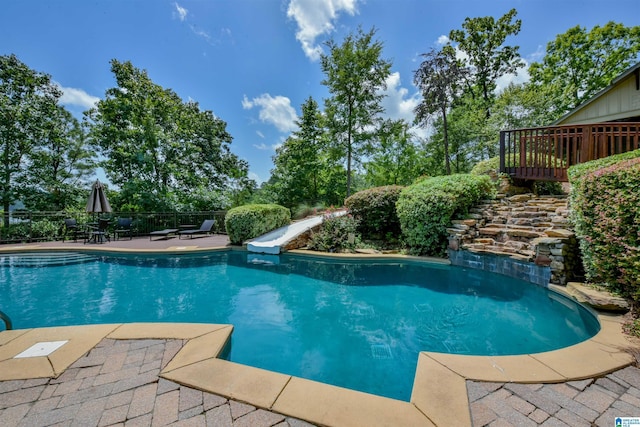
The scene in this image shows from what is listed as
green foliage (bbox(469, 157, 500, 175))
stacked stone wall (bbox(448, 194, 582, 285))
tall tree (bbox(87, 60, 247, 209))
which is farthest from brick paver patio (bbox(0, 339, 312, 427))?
tall tree (bbox(87, 60, 247, 209))

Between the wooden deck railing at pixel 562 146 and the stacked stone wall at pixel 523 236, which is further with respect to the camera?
the wooden deck railing at pixel 562 146

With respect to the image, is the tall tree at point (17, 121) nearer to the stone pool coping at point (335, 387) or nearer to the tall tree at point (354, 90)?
the tall tree at point (354, 90)

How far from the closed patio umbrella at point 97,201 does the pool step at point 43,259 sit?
5.33 feet

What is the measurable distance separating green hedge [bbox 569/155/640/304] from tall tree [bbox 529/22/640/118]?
16.7 m

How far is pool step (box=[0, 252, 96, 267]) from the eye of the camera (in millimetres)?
7164

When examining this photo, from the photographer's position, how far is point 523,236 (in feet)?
17.7

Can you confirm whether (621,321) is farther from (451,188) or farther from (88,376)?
(88,376)

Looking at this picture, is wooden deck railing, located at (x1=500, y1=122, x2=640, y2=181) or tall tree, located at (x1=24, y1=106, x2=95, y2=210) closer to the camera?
wooden deck railing, located at (x1=500, y1=122, x2=640, y2=181)

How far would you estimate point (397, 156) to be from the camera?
17141 millimetres

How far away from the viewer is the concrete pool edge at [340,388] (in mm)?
1657

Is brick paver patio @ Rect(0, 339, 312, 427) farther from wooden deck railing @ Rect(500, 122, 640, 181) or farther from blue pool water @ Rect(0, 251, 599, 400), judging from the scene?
wooden deck railing @ Rect(500, 122, 640, 181)

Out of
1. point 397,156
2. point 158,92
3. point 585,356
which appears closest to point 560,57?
point 397,156

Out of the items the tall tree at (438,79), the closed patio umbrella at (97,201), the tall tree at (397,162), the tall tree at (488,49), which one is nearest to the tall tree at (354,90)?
the tall tree at (438,79)

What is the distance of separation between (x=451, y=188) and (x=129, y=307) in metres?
7.17
